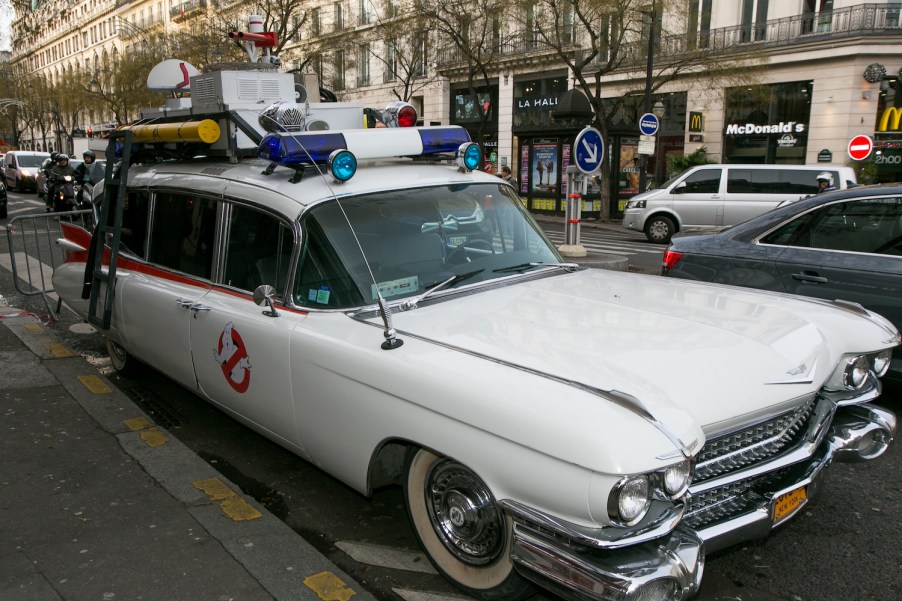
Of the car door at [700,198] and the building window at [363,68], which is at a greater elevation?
the building window at [363,68]

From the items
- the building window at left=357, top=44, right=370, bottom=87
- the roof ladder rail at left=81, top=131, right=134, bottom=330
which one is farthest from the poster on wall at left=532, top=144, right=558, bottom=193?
the building window at left=357, top=44, right=370, bottom=87

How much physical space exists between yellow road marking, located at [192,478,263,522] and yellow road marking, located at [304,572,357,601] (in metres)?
0.69

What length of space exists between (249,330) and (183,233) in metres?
1.34

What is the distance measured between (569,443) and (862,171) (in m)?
24.9

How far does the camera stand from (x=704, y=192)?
1719 centimetres

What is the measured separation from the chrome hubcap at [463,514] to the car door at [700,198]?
1557cm

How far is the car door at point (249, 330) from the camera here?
3629 millimetres

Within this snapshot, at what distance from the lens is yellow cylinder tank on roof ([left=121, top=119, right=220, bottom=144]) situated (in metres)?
4.48

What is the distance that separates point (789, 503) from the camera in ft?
9.29

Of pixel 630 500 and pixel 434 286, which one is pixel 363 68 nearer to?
pixel 434 286

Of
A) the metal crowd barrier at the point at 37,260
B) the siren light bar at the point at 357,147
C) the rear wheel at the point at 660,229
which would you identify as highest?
the siren light bar at the point at 357,147

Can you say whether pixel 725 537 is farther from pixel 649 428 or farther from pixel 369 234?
pixel 369 234

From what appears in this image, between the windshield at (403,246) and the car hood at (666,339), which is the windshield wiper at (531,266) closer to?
the windshield at (403,246)

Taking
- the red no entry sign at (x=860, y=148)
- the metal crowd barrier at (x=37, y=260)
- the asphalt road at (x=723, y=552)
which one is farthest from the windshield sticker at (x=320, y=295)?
the red no entry sign at (x=860, y=148)
